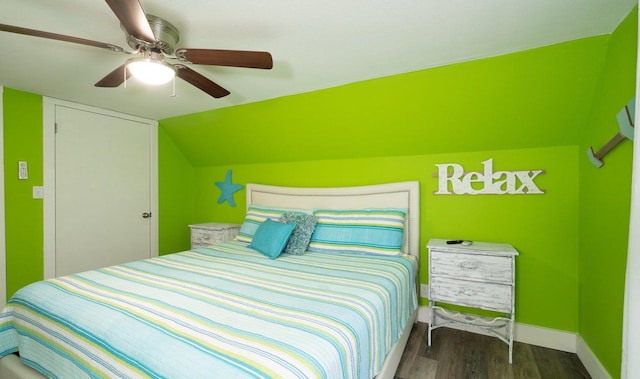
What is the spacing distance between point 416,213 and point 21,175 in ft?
11.5

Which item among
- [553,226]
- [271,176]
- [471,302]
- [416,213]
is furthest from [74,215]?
[553,226]

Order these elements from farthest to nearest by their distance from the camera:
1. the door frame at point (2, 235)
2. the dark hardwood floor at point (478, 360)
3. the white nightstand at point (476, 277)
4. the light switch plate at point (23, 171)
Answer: the light switch plate at point (23, 171), the door frame at point (2, 235), the white nightstand at point (476, 277), the dark hardwood floor at point (478, 360)

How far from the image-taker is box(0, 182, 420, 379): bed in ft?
2.95

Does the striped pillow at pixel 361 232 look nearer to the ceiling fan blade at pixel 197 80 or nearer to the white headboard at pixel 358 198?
the white headboard at pixel 358 198

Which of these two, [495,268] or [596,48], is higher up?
[596,48]

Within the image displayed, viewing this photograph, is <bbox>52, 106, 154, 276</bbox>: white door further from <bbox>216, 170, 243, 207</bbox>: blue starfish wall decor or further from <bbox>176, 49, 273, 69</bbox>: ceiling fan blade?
<bbox>176, 49, 273, 69</bbox>: ceiling fan blade

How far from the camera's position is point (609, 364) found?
1.59 meters

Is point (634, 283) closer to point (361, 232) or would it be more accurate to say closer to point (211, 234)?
point (361, 232)

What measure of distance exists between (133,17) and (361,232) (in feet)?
6.26

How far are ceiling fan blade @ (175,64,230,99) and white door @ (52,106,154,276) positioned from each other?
1943 millimetres

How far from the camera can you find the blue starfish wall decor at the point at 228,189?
361cm

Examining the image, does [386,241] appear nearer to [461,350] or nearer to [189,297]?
[461,350]

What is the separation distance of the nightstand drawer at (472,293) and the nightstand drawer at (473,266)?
45 mm

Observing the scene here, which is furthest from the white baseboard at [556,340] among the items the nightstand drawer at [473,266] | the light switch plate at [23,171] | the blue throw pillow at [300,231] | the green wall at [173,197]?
the light switch plate at [23,171]
